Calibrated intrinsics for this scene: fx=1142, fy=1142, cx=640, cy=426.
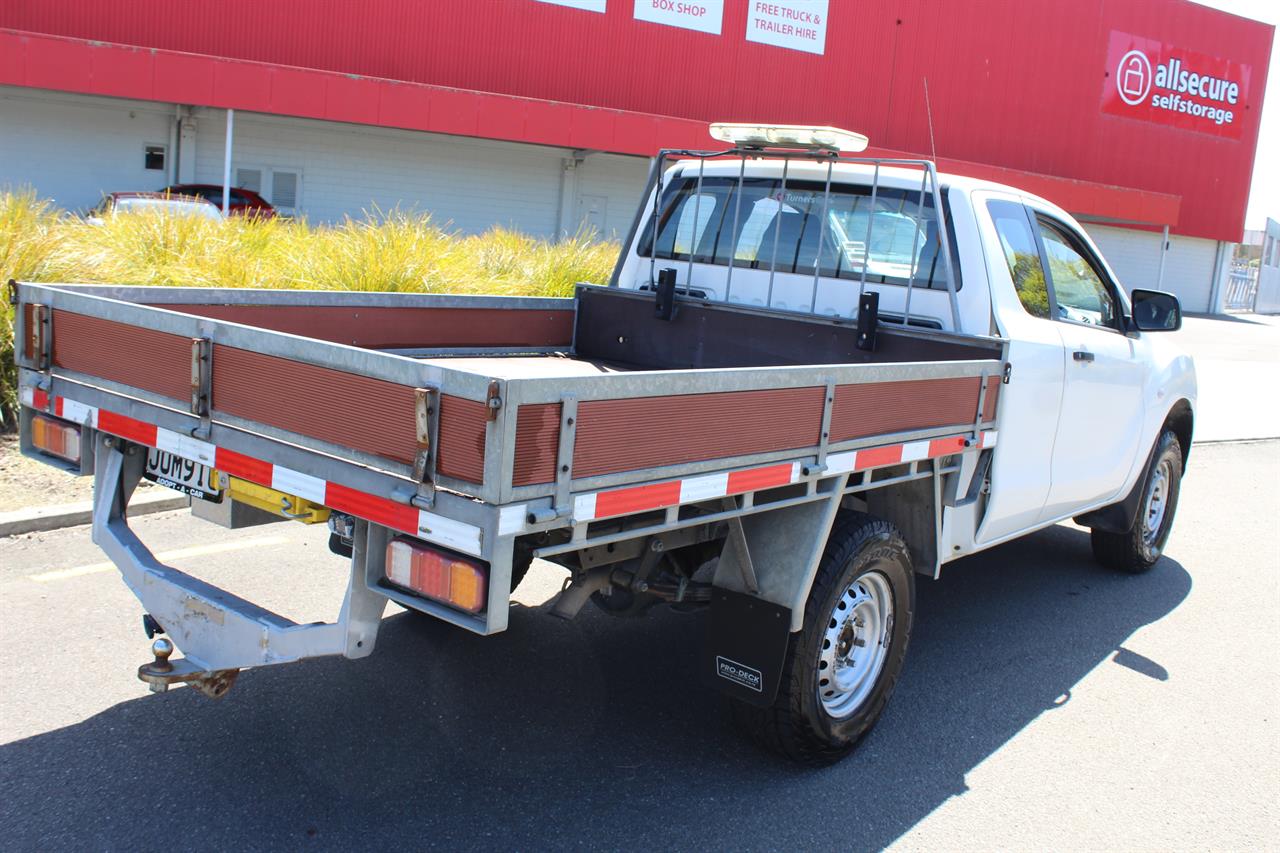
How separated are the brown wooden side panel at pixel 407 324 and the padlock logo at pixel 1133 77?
36.3 meters

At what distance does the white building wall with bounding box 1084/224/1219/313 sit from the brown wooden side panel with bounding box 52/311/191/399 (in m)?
39.2

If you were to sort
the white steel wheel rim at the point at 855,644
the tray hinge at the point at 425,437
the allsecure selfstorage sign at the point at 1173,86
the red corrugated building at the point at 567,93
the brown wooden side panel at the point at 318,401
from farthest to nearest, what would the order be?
1. the allsecure selfstorage sign at the point at 1173,86
2. the red corrugated building at the point at 567,93
3. the white steel wheel rim at the point at 855,644
4. the brown wooden side panel at the point at 318,401
5. the tray hinge at the point at 425,437

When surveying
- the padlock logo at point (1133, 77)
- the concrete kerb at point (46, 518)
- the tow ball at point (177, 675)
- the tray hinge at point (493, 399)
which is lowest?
the concrete kerb at point (46, 518)

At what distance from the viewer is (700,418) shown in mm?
3178

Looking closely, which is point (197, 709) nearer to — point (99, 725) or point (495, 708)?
point (99, 725)

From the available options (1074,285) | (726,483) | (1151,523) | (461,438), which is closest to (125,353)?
(461,438)

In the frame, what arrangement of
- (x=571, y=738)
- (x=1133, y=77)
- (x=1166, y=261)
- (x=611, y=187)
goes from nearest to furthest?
(x=571, y=738) < (x=611, y=187) < (x=1133, y=77) < (x=1166, y=261)

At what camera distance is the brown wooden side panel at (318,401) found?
9.41ft

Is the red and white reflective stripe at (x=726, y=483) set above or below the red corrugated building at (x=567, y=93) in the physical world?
below

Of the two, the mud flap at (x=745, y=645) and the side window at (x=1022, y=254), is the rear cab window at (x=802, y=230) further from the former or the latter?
the mud flap at (x=745, y=645)

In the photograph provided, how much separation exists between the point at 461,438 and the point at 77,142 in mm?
23173

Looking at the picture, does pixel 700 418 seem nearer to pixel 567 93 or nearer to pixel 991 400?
pixel 991 400

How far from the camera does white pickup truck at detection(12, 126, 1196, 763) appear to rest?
290cm

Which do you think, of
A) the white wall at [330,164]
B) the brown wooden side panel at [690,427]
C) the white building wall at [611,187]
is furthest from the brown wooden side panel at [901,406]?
the white building wall at [611,187]
